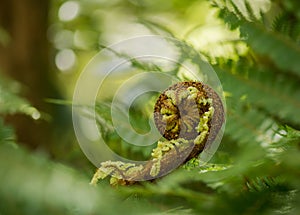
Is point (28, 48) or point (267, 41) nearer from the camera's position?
point (267, 41)

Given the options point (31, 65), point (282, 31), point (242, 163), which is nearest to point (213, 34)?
point (31, 65)

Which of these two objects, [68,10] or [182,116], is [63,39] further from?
[182,116]

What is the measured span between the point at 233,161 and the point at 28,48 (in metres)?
1.31

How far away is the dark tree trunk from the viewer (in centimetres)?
147

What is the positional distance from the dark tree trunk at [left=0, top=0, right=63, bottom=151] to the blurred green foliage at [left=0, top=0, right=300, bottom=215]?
3.25 feet

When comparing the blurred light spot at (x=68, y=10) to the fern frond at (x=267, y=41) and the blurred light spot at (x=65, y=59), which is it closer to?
the blurred light spot at (x=65, y=59)

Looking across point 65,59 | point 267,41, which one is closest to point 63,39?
point 65,59

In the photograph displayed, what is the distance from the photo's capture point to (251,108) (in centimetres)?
32

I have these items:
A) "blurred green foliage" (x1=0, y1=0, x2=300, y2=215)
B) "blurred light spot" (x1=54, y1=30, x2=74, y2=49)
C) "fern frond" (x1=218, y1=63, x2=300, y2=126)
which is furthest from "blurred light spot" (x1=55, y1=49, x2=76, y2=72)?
"fern frond" (x1=218, y1=63, x2=300, y2=126)

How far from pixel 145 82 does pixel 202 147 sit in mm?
146

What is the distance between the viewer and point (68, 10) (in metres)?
1.57

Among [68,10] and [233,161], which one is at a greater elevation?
[68,10]

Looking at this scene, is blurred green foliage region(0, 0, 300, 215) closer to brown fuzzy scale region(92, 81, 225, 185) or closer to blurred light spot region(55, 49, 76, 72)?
brown fuzzy scale region(92, 81, 225, 185)

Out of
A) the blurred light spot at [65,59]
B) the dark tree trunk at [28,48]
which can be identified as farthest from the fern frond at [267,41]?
the blurred light spot at [65,59]
